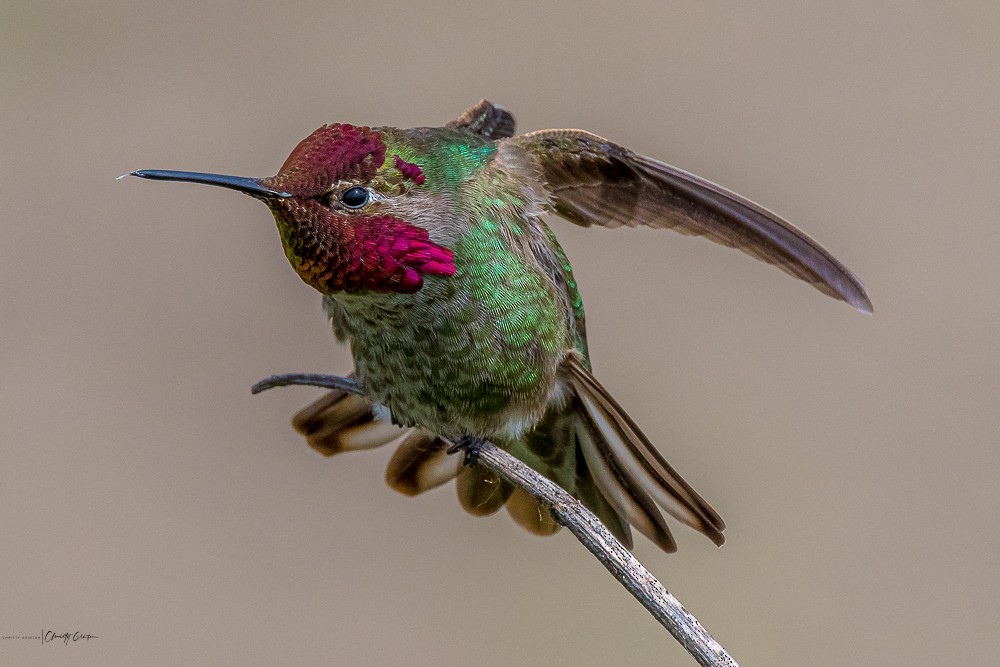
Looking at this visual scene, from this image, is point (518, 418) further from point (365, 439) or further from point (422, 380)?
point (365, 439)

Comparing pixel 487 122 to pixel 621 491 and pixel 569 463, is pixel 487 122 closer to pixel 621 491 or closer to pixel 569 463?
pixel 569 463

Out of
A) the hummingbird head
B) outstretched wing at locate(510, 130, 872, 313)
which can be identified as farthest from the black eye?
outstretched wing at locate(510, 130, 872, 313)

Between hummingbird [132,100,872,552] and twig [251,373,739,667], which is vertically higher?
hummingbird [132,100,872,552]

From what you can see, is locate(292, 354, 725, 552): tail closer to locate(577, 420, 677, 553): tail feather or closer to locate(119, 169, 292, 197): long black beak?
locate(577, 420, 677, 553): tail feather

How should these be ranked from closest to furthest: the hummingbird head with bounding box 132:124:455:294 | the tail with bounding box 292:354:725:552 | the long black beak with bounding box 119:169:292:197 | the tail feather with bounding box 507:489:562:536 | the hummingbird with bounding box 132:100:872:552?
the long black beak with bounding box 119:169:292:197 → the hummingbird head with bounding box 132:124:455:294 → the hummingbird with bounding box 132:100:872:552 → the tail with bounding box 292:354:725:552 → the tail feather with bounding box 507:489:562:536

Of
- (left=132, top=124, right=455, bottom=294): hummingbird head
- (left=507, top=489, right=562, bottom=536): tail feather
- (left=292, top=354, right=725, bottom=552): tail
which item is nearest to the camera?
(left=132, top=124, right=455, bottom=294): hummingbird head

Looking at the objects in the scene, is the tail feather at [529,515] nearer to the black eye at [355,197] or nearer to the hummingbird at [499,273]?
the hummingbird at [499,273]

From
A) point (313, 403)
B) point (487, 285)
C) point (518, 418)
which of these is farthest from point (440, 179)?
point (313, 403)

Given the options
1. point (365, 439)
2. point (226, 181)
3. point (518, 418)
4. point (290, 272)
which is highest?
point (226, 181)
